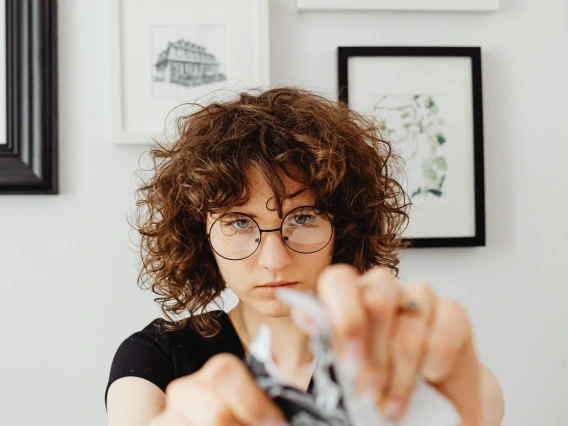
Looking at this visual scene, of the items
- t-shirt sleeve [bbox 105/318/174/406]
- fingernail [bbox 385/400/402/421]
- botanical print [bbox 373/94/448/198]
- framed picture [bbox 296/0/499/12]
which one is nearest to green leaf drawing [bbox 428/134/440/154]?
botanical print [bbox 373/94/448/198]

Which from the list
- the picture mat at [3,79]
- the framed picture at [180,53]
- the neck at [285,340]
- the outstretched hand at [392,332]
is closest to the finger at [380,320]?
the outstretched hand at [392,332]

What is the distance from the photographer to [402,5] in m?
1.23

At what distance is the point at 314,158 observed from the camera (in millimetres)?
747

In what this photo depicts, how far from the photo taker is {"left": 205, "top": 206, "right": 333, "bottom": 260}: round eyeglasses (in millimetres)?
718

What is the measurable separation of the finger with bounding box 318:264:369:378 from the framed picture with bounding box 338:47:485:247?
36.6 inches

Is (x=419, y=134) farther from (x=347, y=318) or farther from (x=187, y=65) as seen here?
(x=347, y=318)

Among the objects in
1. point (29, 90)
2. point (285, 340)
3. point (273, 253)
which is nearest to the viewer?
point (273, 253)

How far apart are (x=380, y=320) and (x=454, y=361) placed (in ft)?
0.21

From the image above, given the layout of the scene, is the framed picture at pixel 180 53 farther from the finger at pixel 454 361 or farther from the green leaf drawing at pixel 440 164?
the finger at pixel 454 361

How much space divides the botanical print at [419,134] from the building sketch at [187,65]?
13.4 inches

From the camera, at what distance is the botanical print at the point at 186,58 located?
3.93 ft

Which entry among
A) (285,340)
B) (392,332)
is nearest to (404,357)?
(392,332)

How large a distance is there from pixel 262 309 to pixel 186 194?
192 millimetres

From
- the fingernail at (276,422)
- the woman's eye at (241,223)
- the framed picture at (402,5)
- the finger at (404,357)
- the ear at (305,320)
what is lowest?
the fingernail at (276,422)
